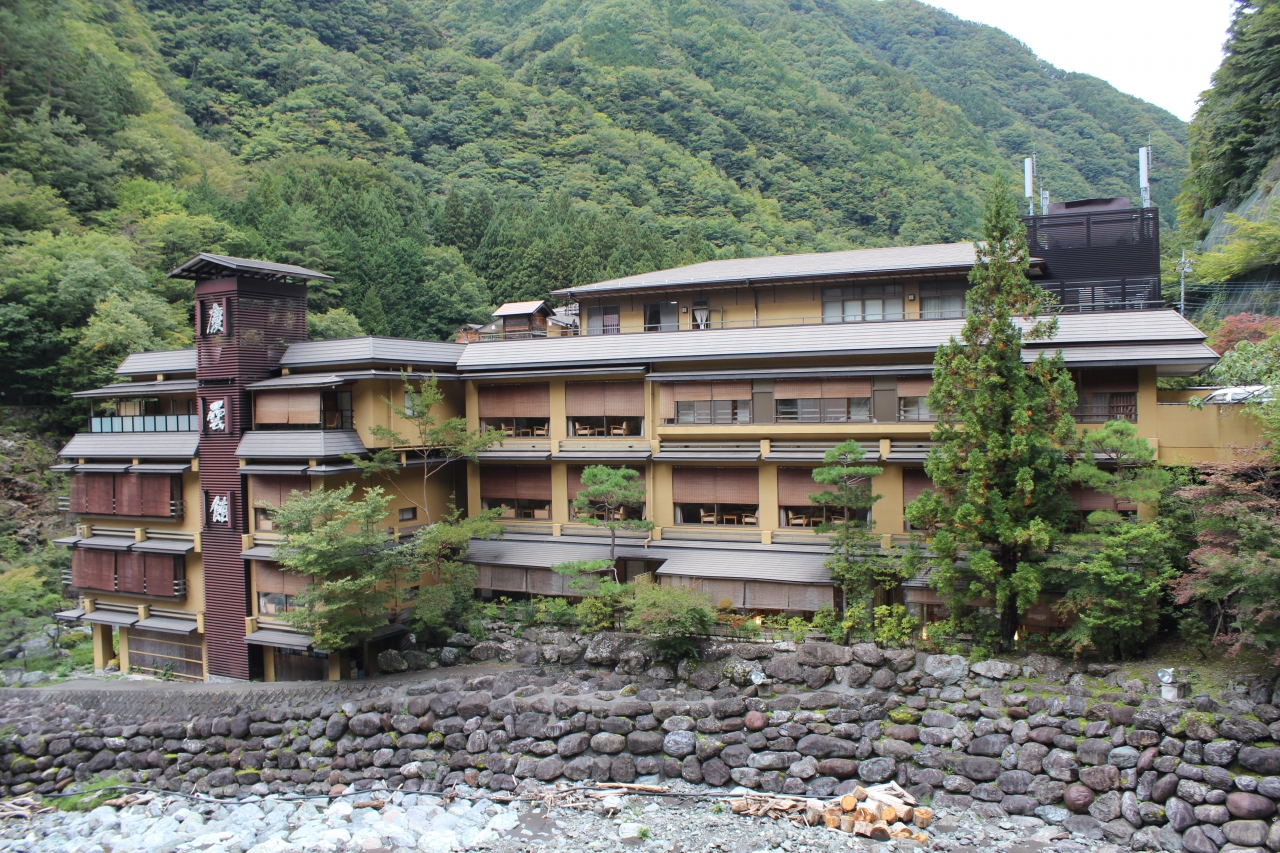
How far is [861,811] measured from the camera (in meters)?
17.6

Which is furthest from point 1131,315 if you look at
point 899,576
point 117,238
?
point 117,238

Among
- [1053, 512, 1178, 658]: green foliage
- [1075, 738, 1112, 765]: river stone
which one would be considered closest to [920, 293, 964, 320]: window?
[1053, 512, 1178, 658]: green foliage

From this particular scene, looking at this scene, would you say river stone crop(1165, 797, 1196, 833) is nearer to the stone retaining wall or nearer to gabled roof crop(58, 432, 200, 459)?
the stone retaining wall

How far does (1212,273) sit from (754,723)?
2683 centimetres

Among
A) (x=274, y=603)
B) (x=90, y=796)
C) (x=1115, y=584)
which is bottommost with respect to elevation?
(x=90, y=796)

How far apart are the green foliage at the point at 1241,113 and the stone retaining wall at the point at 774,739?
2967 cm

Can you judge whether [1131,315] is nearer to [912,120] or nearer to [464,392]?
[464,392]

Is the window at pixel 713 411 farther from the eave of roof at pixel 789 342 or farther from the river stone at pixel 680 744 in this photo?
the river stone at pixel 680 744

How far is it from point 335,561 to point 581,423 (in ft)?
32.7

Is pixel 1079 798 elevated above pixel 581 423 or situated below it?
below

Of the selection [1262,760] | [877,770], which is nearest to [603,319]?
[877,770]

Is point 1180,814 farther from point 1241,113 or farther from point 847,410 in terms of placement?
point 1241,113

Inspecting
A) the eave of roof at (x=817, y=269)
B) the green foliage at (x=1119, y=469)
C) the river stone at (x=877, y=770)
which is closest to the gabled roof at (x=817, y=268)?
the eave of roof at (x=817, y=269)

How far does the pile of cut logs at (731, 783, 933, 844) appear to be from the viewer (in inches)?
675
